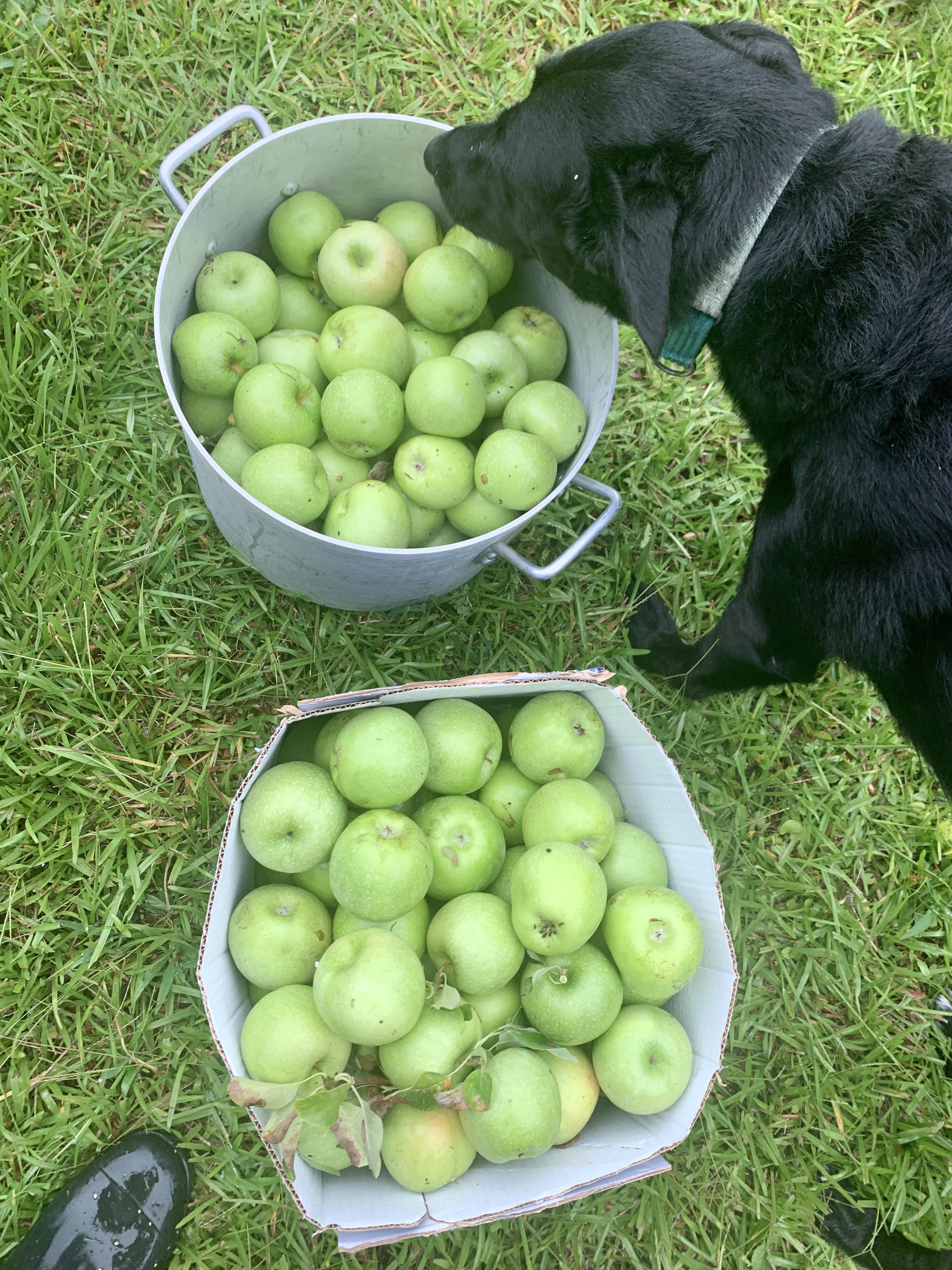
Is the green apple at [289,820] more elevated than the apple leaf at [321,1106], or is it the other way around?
the green apple at [289,820]

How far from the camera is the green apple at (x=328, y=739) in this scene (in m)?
1.88

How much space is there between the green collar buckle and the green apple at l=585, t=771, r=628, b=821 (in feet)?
3.10

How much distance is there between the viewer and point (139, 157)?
2564 mm

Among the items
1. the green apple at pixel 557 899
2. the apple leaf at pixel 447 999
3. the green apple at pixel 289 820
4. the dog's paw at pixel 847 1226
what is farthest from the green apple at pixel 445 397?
the dog's paw at pixel 847 1226

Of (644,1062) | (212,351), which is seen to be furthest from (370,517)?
(644,1062)

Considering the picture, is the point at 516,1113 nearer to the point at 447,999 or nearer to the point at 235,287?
the point at 447,999

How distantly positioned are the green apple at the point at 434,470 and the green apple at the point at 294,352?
0.31 metres

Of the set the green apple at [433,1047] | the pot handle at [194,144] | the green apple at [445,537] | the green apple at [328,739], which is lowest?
the green apple at [433,1047]

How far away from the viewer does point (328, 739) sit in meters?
1.90

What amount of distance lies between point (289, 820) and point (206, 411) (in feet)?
3.26

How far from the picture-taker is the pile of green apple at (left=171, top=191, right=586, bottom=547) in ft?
6.17

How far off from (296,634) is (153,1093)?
4.04 ft

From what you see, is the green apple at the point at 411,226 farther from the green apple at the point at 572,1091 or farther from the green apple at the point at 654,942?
the green apple at the point at 572,1091

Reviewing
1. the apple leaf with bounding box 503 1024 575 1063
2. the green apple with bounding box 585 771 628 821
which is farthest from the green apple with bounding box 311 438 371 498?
the apple leaf with bounding box 503 1024 575 1063
